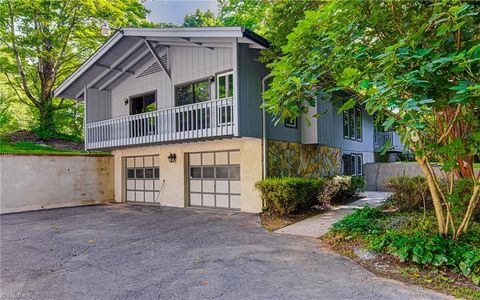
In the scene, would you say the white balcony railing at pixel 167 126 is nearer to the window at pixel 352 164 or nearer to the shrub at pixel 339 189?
the shrub at pixel 339 189

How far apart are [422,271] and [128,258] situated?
4994mm

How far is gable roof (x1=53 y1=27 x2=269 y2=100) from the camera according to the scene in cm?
919

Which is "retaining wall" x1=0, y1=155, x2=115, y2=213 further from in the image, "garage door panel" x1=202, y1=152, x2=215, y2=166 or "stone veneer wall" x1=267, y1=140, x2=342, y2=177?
"stone veneer wall" x1=267, y1=140, x2=342, y2=177

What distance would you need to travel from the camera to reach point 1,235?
7961 mm

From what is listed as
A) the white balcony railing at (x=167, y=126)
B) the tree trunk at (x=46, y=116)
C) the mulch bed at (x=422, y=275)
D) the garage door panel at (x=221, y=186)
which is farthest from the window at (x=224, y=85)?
the tree trunk at (x=46, y=116)

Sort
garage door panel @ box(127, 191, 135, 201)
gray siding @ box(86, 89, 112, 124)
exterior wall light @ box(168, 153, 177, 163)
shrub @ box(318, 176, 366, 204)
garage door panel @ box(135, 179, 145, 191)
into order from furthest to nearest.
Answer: garage door panel @ box(127, 191, 135, 201)
gray siding @ box(86, 89, 112, 124)
garage door panel @ box(135, 179, 145, 191)
exterior wall light @ box(168, 153, 177, 163)
shrub @ box(318, 176, 366, 204)

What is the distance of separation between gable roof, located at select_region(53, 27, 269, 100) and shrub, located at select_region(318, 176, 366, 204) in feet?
17.1

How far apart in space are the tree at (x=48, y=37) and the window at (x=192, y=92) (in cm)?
1024

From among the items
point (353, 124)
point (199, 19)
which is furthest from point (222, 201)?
point (199, 19)

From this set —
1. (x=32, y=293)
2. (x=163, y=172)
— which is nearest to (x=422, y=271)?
(x=32, y=293)

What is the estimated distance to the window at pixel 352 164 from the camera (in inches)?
650

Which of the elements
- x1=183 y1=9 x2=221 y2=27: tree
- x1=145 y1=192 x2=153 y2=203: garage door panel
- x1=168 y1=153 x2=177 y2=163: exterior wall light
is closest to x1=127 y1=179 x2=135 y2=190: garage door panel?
x1=145 y1=192 x2=153 y2=203: garage door panel

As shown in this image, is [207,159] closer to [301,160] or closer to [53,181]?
[301,160]

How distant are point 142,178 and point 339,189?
28.4 ft
